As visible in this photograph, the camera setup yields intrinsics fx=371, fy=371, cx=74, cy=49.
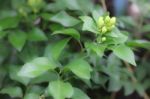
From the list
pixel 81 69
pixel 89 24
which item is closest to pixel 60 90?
pixel 81 69

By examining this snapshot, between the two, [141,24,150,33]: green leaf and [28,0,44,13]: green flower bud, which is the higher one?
[28,0,44,13]: green flower bud

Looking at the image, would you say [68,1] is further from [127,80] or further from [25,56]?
[127,80]

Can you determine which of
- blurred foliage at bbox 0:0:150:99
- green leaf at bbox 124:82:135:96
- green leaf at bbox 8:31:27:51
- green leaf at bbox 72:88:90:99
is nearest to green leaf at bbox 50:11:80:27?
blurred foliage at bbox 0:0:150:99

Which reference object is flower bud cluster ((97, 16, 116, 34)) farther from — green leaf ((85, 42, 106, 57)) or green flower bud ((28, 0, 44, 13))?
green flower bud ((28, 0, 44, 13))

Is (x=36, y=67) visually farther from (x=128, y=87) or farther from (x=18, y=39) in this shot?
(x=128, y=87)

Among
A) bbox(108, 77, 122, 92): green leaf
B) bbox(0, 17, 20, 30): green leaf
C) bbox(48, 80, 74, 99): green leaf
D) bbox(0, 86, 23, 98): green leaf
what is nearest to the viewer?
bbox(48, 80, 74, 99): green leaf

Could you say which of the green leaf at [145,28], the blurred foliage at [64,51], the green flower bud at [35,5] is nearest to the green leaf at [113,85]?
the blurred foliage at [64,51]

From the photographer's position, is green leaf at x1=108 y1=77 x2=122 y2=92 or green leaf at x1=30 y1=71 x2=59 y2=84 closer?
green leaf at x1=30 y1=71 x2=59 y2=84

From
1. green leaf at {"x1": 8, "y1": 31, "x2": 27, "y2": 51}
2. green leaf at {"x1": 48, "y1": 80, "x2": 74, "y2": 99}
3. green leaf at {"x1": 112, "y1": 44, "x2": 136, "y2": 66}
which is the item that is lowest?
green leaf at {"x1": 8, "y1": 31, "x2": 27, "y2": 51}
